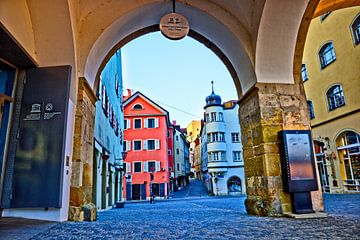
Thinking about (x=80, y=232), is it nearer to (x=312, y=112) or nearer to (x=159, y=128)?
(x=312, y=112)

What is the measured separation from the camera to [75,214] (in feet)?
14.0

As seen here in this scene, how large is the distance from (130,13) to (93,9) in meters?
0.67

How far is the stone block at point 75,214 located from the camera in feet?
14.0

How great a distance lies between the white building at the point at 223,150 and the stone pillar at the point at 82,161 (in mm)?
21834

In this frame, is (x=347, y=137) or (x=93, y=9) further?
(x=347, y=137)

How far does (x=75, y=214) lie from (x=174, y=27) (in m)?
3.59

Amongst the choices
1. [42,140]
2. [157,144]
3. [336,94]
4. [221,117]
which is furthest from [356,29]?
[157,144]

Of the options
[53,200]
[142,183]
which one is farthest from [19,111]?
[142,183]

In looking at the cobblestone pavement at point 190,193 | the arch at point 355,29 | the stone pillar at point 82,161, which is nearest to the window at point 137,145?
the cobblestone pavement at point 190,193

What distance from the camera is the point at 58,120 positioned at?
421 cm

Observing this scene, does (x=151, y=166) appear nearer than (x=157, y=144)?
Yes

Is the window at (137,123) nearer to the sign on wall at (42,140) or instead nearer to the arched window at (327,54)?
the arched window at (327,54)

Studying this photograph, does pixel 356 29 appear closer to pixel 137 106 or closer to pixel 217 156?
pixel 217 156

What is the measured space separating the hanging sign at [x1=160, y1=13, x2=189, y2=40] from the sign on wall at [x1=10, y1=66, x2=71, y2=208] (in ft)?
5.90
